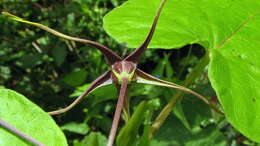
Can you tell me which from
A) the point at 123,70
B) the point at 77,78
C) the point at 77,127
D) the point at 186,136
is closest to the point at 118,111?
the point at 123,70

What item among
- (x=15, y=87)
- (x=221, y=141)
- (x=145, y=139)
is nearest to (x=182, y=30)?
(x=145, y=139)

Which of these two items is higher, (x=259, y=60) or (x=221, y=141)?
(x=259, y=60)

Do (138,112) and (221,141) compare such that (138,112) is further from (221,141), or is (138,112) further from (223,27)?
(221,141)

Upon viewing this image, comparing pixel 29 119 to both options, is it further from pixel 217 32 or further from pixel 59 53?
pixel 59 53

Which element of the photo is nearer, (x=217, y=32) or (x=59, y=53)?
(x=217, y=32)

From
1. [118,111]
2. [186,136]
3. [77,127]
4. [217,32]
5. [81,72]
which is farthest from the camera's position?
[81,72]

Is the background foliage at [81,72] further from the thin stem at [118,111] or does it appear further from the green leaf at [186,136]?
the thin stem at [118,111]

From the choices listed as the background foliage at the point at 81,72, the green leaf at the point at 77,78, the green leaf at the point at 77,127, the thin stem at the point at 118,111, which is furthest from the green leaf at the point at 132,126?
the green leaf at the point at 77,78
